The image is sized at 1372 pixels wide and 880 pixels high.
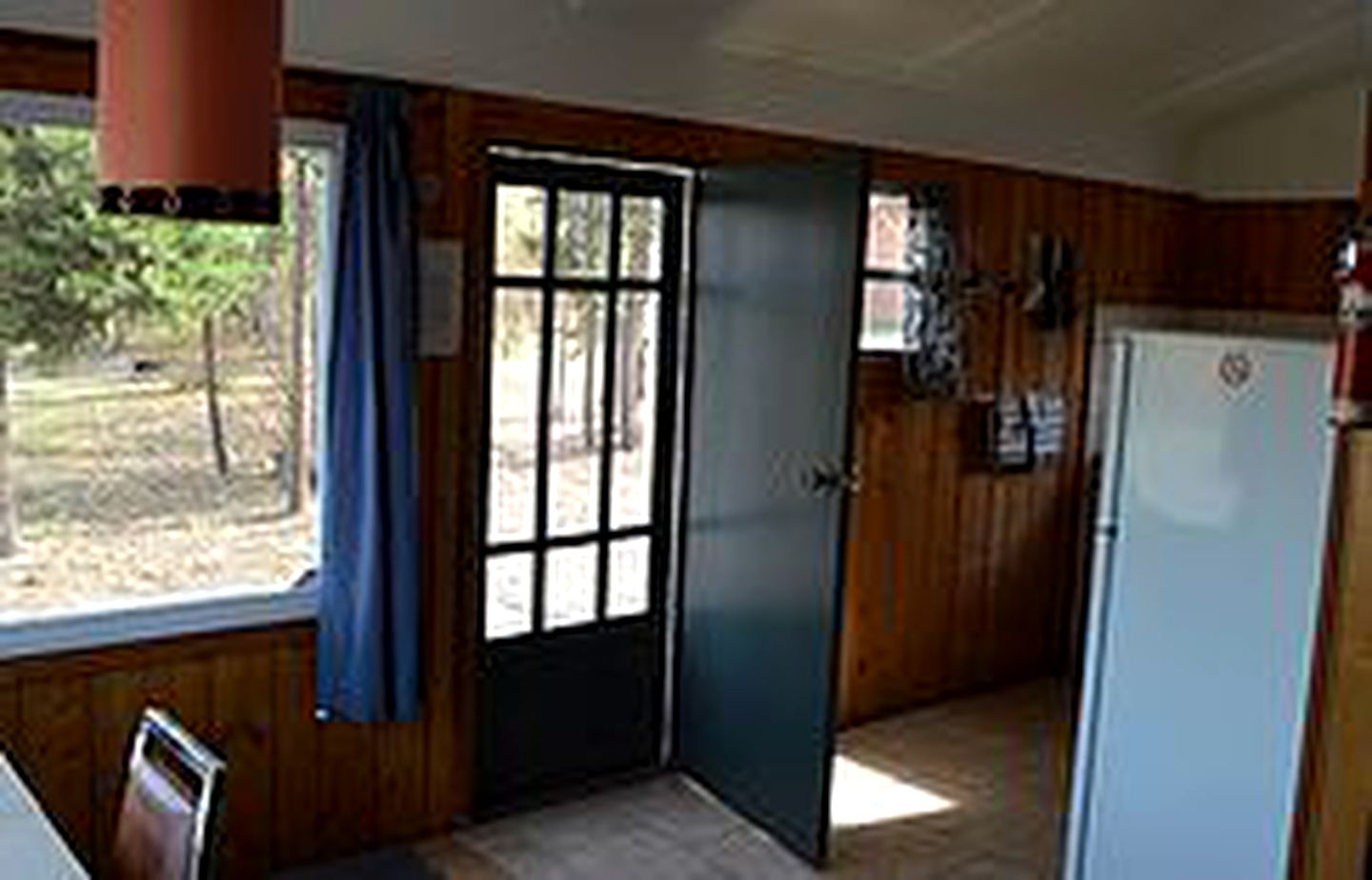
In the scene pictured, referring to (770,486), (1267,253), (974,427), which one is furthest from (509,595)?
(1267,253)

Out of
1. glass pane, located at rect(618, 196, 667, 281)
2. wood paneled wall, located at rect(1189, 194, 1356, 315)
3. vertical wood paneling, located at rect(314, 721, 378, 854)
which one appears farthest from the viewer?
wood paneled wall, located at rect(1189, 194, 1356, 315)

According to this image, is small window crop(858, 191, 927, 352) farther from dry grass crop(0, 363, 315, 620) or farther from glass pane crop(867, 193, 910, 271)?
dry grass crop(0, 363, 315, 620)

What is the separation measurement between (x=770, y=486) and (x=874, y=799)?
1.04 meters

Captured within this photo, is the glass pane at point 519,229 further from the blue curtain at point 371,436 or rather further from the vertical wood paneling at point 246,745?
the vertical wood paneling at point 246,745

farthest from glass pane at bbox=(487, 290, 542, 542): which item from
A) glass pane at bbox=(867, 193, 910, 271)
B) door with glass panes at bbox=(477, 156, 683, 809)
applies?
glass pane at bbox=(867, 193, 910, 271)

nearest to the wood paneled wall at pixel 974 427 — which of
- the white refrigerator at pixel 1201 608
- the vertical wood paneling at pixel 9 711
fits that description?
the white refrigerator at pixel 1201 608

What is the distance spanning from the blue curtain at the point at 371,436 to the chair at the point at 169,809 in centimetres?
127

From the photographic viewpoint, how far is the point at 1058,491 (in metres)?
5.11

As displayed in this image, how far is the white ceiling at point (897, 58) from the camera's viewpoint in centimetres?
326

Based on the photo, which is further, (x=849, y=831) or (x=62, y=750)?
(x=849, y=831)

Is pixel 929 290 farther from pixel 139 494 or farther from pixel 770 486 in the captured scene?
pixel 139 494

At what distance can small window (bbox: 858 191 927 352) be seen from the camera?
441cm

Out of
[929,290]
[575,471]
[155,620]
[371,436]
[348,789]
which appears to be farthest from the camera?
[929,290]

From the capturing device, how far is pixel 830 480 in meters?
3.34
